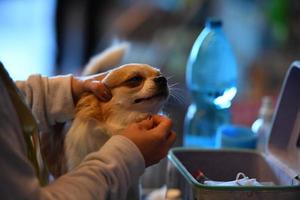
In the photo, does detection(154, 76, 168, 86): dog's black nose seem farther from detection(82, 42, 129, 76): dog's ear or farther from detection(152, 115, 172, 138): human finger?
detection(82, 42, 129, 76): dog's ear

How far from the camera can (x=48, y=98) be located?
96cm

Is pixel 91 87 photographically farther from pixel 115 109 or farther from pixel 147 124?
pixel 147 124

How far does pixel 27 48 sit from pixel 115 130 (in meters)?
2.40

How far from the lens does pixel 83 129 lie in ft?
2.97

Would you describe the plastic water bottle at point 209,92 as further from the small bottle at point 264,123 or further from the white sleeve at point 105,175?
the white sleeve at point 105,175

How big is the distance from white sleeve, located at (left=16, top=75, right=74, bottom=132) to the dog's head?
1.5 inches

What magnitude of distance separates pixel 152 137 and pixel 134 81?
20 centimetres

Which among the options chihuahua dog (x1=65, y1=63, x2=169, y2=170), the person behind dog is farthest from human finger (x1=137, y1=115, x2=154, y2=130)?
chihuahua dog (x1=65, y1=63, x2=169, y2=170)

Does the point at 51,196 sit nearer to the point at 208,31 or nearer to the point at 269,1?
the point at 208,31

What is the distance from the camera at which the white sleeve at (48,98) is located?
943 mm

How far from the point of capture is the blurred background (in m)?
1.94

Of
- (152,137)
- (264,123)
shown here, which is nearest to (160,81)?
(152,137)

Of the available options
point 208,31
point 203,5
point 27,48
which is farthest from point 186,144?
point 27,48

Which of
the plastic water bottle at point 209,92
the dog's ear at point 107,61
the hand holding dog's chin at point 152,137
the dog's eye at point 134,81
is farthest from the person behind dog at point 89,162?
the plastic water bottle at point 209,92
